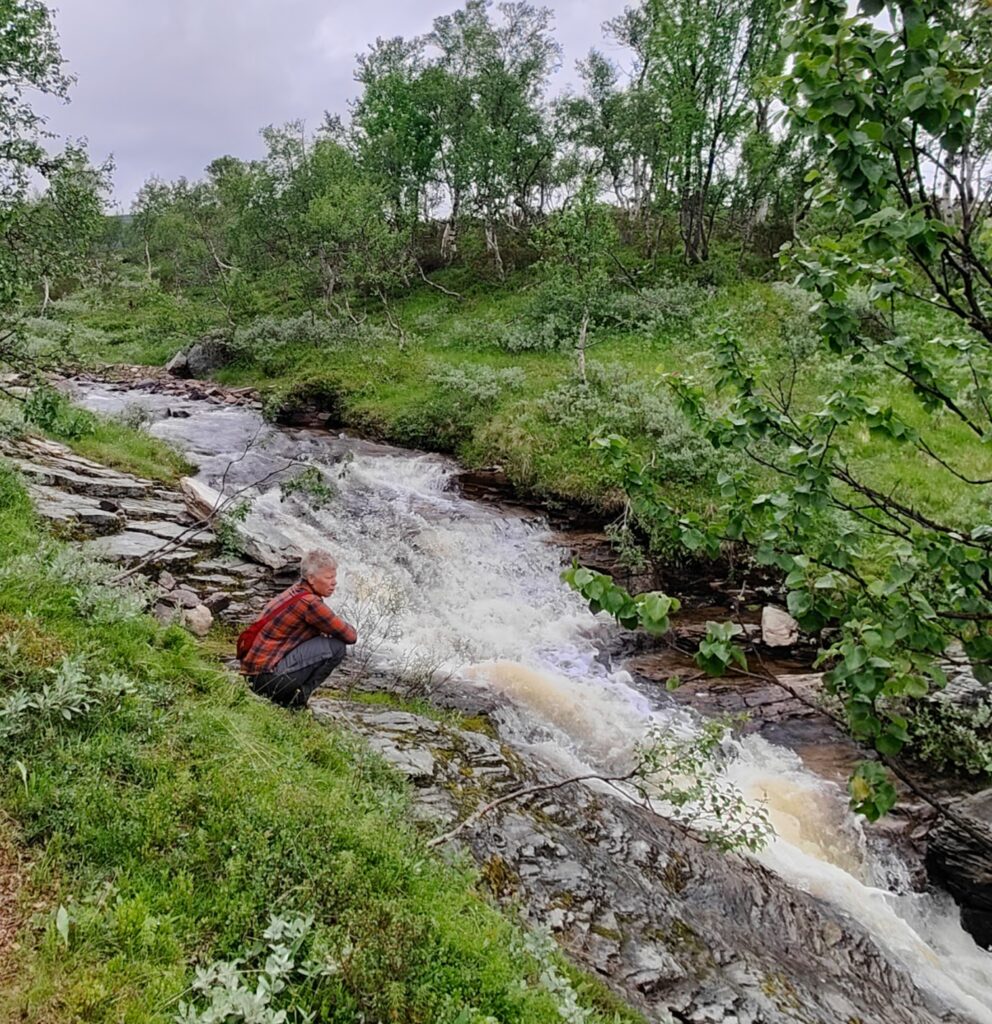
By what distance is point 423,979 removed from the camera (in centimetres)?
369

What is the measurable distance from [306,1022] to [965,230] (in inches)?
196

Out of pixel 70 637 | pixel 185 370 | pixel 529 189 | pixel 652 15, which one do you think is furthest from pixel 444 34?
pixel 70 637

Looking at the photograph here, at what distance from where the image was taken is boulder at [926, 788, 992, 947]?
691cm

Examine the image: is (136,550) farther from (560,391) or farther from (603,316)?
(603,316)

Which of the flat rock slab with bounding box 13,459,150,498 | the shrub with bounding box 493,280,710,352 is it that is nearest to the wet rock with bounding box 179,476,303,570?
the flat rock slab with bounding box 13,459,150,498

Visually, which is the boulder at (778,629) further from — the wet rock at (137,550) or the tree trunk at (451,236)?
the tree trunk at (451,236)

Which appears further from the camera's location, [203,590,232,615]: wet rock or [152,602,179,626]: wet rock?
[203,590,232,615]: wet rock

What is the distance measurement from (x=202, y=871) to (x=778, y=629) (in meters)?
10.6

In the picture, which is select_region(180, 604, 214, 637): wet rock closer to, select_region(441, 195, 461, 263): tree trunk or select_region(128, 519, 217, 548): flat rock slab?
select_region(128, 519, 217, 548): flat rock slab

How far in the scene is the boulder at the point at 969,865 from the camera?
22.7 ft

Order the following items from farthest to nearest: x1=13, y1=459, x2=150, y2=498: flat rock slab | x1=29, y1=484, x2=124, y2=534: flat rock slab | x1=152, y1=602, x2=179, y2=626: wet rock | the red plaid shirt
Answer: x1=13, y1=459, x2=150, y2=498: flat rock slab
x1=29, y1=484, x2=124, y2=534: flat rock slab
x1=152, y1=602, x2=179, y2=626: wet rock
the red plaid shirt

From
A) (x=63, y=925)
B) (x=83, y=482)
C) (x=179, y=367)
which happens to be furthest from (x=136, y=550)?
(x=179, y=367)

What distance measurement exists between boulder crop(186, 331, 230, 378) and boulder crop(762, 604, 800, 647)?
3206cm

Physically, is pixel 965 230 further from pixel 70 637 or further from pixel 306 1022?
pixel 70 637
